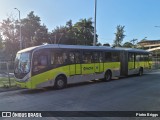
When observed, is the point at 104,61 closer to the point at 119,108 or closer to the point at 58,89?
the point at 58,89

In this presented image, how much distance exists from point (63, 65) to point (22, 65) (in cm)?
261

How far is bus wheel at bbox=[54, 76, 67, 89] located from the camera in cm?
1359

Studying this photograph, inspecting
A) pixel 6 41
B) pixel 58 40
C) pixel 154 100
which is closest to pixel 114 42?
pixel 58 40

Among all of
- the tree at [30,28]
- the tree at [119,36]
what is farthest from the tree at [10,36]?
the tree at [119,36]

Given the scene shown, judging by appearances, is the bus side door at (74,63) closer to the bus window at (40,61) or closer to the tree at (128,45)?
the bus window at (40,61)

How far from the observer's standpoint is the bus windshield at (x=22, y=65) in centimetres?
1248

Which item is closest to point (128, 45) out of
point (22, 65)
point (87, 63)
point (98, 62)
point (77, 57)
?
point (98, 62)

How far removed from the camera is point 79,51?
50.5 feet

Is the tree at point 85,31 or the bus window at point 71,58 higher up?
the tree at point 85,31

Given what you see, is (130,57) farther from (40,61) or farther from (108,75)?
(40,61)

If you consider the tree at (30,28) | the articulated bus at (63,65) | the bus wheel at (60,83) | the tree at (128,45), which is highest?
the tree at (30,28)

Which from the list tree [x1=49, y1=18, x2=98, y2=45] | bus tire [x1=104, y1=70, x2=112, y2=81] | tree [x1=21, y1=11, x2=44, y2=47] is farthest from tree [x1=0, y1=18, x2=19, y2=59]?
bus tire [x1=104, y1=70, x2=112, y2=81]

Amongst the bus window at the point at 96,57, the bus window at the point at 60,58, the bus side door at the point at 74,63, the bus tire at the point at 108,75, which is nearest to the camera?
the bus window at the point at 60,58

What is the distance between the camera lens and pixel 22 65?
12.9 m
